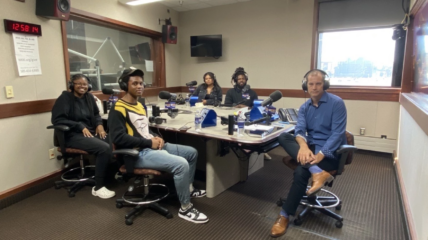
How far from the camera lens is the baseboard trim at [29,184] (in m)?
2.65

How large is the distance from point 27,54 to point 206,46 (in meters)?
3.17

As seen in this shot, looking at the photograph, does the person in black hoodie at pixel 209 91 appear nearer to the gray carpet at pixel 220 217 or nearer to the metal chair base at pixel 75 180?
the gray carpet at pixel 220 217

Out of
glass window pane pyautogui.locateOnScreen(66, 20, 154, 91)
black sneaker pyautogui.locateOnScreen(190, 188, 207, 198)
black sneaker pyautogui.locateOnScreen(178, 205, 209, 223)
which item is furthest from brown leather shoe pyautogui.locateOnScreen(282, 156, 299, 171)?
glass window pane pyautogui.locateOnScreen(66, 20, 154, 91)

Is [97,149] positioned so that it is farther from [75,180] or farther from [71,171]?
[71,171]

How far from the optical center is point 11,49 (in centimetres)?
266

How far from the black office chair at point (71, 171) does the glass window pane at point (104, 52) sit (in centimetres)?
121

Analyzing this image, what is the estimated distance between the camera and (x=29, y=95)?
9.36 ft

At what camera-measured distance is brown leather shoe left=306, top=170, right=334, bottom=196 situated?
1.95m

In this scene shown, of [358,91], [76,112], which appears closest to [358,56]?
[358,91]

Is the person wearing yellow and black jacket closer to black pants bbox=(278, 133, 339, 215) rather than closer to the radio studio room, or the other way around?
the radio studio room

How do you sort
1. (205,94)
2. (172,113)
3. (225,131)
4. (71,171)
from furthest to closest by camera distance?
(205,94) < (71,171) < (172,113) < (225,131)

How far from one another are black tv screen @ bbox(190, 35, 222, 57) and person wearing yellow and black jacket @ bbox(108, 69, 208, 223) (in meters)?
3.09

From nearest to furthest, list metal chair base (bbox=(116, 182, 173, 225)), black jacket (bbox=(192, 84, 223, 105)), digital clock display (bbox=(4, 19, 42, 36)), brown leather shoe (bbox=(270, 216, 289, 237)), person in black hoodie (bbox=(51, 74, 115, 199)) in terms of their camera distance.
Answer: brown leather shoe (bbox=(270, 216, 289, 237))
metal chair base (bbox=(116, 182, 173, 225))
digital clock display (bbox=(4, 19, 42, 36))
person in black hoodie (bbox=(51, 74, 115, 199))
black jacket (bbox=(192, 84, 223, 105))

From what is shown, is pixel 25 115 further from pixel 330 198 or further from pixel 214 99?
pixel 330 198
